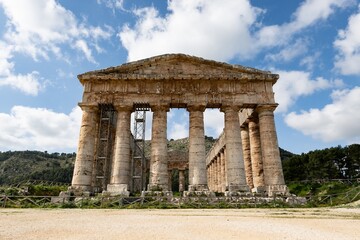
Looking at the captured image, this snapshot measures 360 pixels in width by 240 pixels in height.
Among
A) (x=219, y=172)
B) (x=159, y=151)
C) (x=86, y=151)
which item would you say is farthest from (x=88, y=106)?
(x=219, y=172)

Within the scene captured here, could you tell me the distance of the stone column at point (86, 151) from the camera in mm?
21422

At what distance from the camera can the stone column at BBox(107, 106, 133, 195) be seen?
21.1 meters

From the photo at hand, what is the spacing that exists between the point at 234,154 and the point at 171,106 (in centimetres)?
686

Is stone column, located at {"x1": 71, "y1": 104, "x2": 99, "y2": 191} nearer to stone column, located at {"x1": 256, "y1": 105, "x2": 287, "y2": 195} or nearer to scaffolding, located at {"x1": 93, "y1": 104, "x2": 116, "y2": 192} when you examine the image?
scaffolding, located at {"x1": 93, "y1": 104, "x2": 116, "y2": 192}

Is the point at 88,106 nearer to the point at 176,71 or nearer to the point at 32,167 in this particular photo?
the point at 176,71

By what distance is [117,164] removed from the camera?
22.1 metres

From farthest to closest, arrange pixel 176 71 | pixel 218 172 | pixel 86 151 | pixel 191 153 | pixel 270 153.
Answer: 1. pixel 218 172
2. pixel 176 71
3. pixel 191 153
4. pixel 86 151
5. pixel 270 153

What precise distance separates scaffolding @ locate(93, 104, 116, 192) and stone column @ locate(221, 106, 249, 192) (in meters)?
10.3

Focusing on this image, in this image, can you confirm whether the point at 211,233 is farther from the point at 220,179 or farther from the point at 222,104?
Answer: the point at 220,179

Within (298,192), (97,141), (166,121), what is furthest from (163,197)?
(298,192)

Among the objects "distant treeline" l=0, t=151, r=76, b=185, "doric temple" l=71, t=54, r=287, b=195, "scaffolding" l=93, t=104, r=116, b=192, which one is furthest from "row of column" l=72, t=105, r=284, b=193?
"distant treeline" l=0, t=151, r=76, b=185

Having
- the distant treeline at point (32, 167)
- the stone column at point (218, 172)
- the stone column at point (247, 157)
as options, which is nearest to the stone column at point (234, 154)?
the stone column at point (247, 157)

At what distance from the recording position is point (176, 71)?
2428cm

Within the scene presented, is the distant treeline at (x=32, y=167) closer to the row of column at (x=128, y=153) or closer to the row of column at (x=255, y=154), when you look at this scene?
the row of column at (x=128, y=153)
